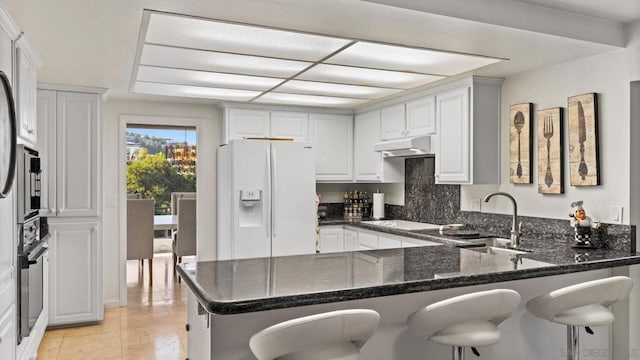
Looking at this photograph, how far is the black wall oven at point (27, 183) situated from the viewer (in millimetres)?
2879

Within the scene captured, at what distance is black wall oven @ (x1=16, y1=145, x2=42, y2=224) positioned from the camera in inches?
113

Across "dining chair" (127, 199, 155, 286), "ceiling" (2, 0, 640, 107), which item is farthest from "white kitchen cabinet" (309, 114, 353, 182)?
"ceiling" (2, 0, 640, 107)

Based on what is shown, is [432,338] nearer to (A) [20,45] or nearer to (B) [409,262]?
(B) [409,262]

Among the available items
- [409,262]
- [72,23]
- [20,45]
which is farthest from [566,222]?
[20,45]

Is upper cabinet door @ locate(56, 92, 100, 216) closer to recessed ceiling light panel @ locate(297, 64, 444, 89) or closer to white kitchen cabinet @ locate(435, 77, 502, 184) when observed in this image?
recessed ceiling light panel @ locate(297, 64, 444, 89)

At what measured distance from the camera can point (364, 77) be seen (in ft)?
12.3

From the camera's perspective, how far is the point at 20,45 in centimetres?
279

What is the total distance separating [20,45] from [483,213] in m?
3.59

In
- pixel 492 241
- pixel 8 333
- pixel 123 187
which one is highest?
pixel 123 187

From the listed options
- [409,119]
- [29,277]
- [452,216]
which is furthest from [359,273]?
[409,119]

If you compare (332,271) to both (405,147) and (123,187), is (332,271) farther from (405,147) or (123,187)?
(123,187)

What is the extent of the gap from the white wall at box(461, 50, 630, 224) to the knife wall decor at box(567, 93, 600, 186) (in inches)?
1.7

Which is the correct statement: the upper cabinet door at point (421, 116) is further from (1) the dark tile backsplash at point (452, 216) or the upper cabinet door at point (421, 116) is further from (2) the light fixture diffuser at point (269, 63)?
(1) the dark tile backsplash at point (452, 216)

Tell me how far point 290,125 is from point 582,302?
354 centimetres
